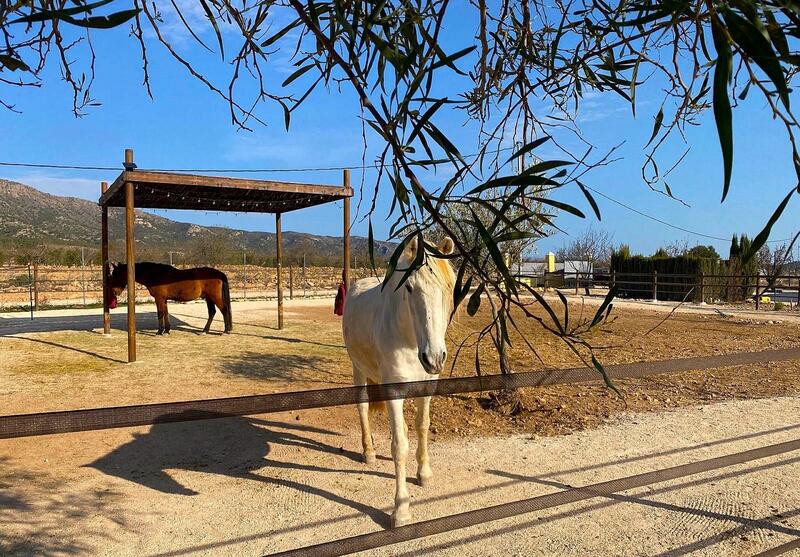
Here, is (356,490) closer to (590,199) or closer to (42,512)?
(42,512)

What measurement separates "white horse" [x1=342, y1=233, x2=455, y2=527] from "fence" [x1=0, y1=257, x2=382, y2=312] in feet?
22.5

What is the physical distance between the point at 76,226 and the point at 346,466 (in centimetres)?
8379

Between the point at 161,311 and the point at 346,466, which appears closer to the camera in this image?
the point at 346,466

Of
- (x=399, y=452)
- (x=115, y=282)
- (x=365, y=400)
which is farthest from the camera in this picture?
(x=115, y=282)

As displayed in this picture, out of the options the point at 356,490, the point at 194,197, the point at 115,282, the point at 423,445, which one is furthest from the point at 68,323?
the point at 423,445

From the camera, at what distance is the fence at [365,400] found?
3.89ft

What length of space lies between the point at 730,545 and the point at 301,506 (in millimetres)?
2583

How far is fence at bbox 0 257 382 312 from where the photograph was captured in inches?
787

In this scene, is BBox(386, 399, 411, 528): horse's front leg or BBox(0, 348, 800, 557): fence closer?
BBox(0, 348, 800, 557): fence

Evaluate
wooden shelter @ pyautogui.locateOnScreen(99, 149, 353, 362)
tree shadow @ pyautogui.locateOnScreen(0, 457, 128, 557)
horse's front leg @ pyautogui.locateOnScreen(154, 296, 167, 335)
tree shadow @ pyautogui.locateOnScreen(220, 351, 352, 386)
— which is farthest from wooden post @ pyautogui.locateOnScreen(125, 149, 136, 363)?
tree shadow @ pyautogui.locateOnScreen(0, 457, 128, 557)

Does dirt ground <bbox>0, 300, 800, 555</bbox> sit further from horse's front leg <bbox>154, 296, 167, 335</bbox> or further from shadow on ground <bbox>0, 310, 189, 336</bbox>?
shadow on ground <bbox>0, 310, 189, 336</bbox>

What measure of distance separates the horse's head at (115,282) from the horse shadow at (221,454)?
24.8 ft

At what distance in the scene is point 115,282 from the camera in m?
11.7

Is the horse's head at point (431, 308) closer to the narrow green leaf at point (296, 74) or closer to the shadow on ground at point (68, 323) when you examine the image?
the narrow green leaf at point (296, 74)
